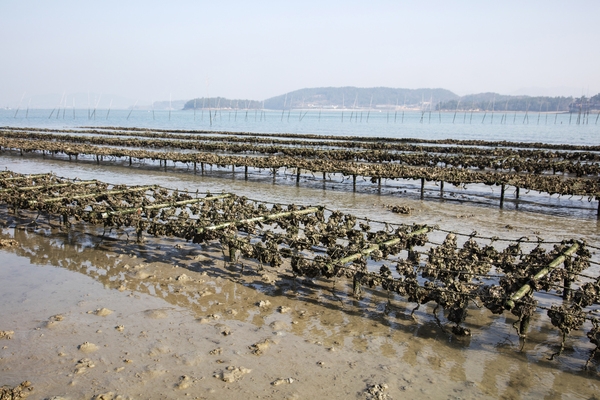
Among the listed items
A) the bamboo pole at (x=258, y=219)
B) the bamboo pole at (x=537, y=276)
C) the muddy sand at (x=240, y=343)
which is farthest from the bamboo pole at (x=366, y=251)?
the bamboo pole at (x=258, y=219)

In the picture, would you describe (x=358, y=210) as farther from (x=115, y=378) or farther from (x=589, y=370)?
Answer: (x=115, y=378)

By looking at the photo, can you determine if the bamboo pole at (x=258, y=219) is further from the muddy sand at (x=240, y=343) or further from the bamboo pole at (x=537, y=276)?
the bamboo pole at (x=537, y=276)

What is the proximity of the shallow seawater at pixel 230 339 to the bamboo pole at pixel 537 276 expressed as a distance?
77 cm

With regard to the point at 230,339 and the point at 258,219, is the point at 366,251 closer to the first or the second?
the point at 230,339

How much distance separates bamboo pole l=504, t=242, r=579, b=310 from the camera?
7938mm

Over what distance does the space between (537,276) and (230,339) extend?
5784 mm

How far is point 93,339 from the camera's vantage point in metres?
7.88

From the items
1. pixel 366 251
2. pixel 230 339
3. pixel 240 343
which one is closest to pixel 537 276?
pixel 366 251

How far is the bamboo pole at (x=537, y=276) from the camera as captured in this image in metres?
7.94

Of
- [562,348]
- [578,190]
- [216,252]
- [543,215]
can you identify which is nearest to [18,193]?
[216,252]

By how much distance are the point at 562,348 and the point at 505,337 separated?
0.97 metres

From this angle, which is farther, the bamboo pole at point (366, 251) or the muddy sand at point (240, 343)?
the bamboo pole at point (366, 251)

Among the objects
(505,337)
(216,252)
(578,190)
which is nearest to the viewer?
(505,337)

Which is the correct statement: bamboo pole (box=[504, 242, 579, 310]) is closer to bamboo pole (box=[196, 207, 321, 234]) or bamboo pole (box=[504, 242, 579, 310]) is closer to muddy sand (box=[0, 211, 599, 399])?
muddy sand (box=[0, 211, 599, 399])
